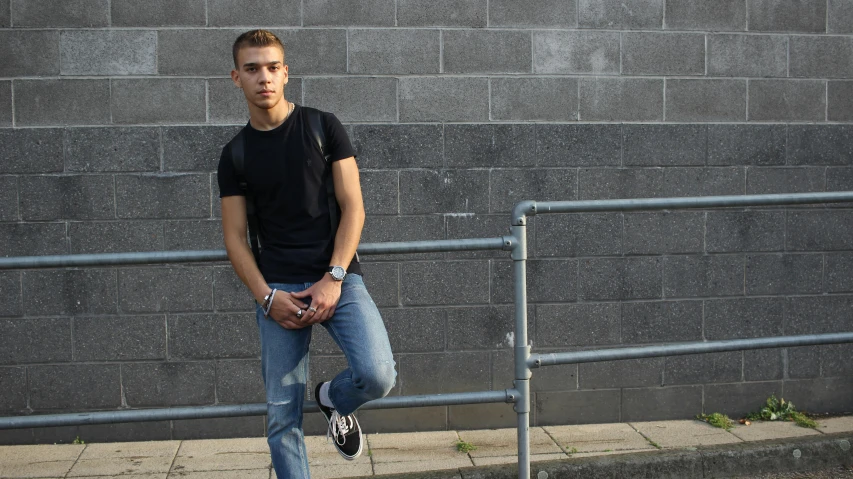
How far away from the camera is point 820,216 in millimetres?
5375

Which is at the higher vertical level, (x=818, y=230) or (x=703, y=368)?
(x=818, y=230)

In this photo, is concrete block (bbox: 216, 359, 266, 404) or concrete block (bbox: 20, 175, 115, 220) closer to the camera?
concrete block (bbox: 20, 175, 115, 220)

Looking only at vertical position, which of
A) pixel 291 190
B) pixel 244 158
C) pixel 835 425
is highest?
pixel 244 158

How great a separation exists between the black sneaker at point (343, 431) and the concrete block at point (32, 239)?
2.32m

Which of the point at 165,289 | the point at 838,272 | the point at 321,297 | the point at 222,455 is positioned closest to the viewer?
the point at 321,297

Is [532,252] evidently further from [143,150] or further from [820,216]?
[143,150]

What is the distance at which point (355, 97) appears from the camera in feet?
16.4

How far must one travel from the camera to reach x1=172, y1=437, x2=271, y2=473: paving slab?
15.0ft

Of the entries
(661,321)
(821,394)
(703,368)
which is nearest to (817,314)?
(821,394)

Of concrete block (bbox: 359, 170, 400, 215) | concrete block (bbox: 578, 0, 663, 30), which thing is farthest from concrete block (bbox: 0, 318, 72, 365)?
concrete block (bbox: 578, 0, 663, 30)

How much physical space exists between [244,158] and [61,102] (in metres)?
2.17

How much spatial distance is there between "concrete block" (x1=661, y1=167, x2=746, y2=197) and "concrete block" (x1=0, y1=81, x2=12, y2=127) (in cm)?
384

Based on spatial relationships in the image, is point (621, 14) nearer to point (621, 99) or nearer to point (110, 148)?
point (621, 99)

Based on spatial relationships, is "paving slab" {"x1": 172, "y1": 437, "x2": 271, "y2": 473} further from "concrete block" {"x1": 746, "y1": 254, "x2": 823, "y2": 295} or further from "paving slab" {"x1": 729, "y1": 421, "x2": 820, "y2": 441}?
"concrete block" {"x1": 746, "y1": 254, "x2": 823, "y2": 295}
